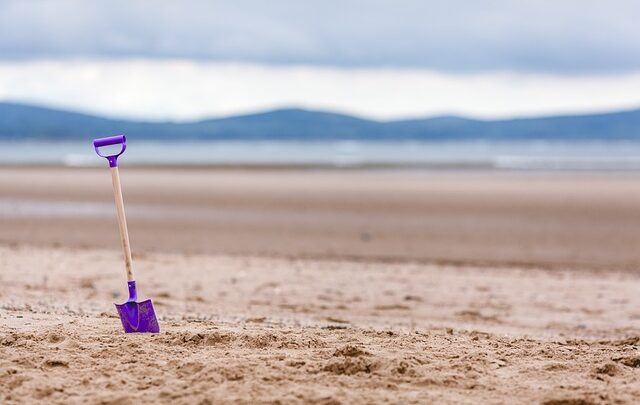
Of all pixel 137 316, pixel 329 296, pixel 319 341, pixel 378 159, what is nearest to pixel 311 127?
pixel 378 159

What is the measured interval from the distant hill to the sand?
75577 millimetres

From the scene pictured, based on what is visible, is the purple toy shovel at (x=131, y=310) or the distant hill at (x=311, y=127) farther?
the distant hill at (x=311, y=127)

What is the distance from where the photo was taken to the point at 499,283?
1016cm

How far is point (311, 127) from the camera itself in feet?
384

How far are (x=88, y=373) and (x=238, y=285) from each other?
4.84 metres

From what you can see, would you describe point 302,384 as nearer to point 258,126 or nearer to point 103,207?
point 103,207

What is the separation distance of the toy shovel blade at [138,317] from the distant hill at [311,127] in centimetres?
8833

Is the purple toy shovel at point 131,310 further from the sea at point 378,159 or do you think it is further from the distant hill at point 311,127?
the distant hill at point 311,127

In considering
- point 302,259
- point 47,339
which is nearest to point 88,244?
point 302,259

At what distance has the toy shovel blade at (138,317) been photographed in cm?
586

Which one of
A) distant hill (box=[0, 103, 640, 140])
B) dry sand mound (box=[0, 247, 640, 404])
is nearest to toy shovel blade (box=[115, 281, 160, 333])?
dry sand mound (box=[0, 247, 640, 404])

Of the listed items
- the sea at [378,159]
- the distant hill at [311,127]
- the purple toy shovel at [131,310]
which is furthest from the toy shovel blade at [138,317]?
the distant hill at [311,127]

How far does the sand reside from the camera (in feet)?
15.8

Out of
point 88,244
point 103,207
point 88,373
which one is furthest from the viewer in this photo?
point 103,207
